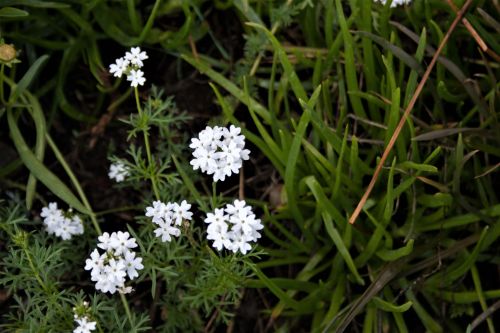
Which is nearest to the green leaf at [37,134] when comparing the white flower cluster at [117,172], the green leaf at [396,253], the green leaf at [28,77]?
the green leaf at [28,77]

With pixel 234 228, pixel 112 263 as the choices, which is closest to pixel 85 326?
pixel 112 263

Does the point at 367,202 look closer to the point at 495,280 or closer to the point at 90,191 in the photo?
the point at 495,280

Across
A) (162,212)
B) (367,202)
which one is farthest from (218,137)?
(367,202)

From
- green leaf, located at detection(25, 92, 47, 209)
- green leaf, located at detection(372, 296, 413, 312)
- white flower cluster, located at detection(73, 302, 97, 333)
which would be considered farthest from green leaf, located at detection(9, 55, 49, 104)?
green leaf, located at detection(372, 296, 413, 312)

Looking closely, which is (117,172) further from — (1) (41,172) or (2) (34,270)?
(2) (34,270)

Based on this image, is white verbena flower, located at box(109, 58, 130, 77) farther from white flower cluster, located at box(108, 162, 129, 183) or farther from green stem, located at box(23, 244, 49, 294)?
green stem, located at box(23, 244, 49, 294)

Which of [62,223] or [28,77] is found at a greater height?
[28,77]
